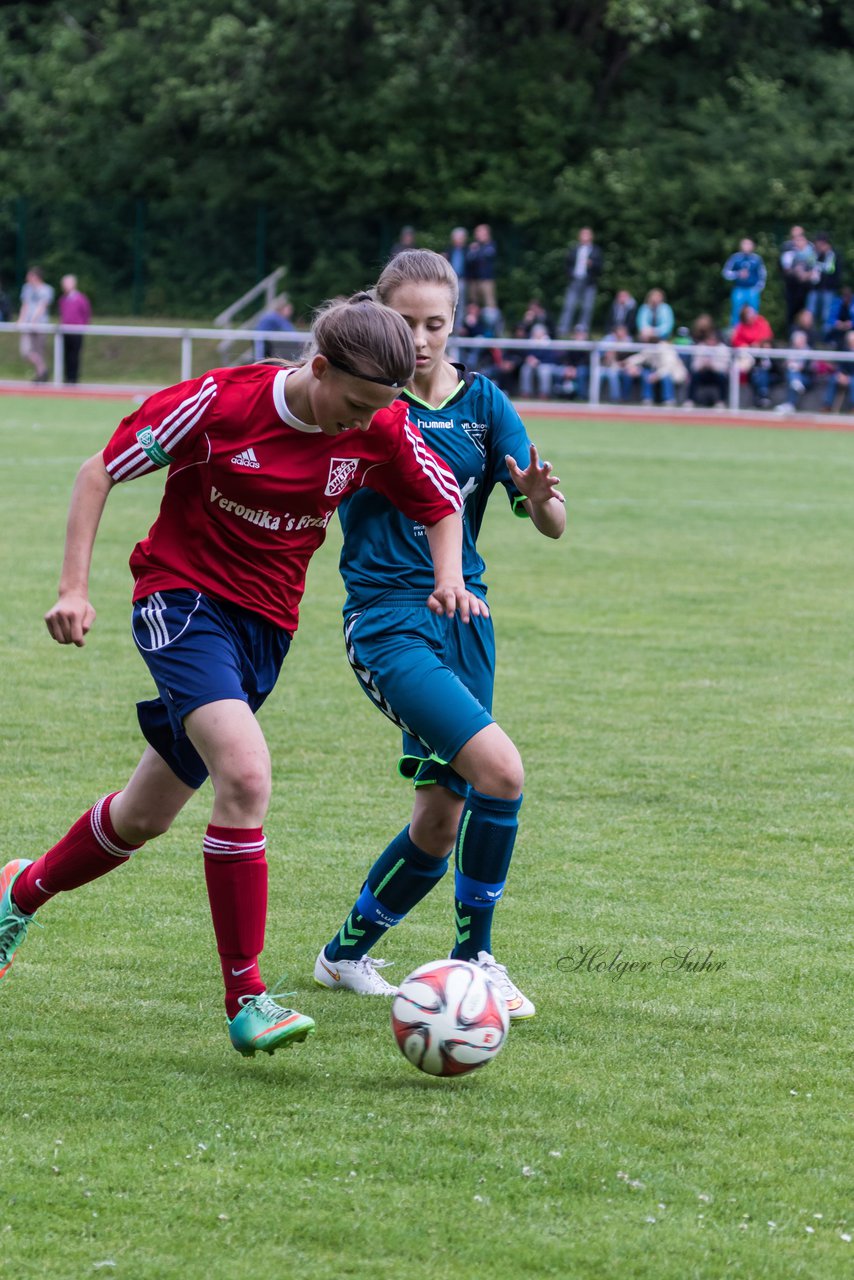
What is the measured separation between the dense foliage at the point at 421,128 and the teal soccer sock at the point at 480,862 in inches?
1195

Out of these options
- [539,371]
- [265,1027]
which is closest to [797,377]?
[539,371]

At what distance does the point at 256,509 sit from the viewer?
13.8 feet

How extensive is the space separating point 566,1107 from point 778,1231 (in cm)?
66

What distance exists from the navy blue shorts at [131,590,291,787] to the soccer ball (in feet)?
2.50

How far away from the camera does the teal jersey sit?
4.59 m

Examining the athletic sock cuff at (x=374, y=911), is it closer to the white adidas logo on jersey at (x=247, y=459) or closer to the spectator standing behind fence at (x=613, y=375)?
the white adidas logo on jersey at (x=247, y=459)

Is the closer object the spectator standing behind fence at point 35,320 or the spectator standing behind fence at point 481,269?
the spectator standing behind fence at point 481,269

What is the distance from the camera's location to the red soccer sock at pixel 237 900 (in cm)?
395

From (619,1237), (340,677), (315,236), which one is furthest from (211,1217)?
(315,236)

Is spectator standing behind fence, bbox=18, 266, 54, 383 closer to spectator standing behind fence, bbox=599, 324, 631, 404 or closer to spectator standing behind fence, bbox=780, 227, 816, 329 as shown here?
spectator standing behind fence, bbox=599, 324, 631, 404

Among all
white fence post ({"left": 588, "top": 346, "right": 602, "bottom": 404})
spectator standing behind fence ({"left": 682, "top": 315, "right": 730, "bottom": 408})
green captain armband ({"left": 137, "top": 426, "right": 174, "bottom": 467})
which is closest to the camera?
green captain armband ({"left": 137, "top": 426, "right": 174, "bottom": 467})

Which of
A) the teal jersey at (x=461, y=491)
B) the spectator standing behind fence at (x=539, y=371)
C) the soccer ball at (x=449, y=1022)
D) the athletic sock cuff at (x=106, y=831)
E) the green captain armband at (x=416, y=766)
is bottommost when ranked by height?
the spectator standing behind fence at (x=539, y=371)

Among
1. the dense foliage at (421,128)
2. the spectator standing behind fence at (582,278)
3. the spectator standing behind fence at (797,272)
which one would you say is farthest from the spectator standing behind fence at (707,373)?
the dense foliage at (421,128)

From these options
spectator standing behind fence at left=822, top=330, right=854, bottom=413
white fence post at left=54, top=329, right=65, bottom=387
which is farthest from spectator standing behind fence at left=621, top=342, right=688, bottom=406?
white fence post at left=54, top=329, right=65, bottom=387
